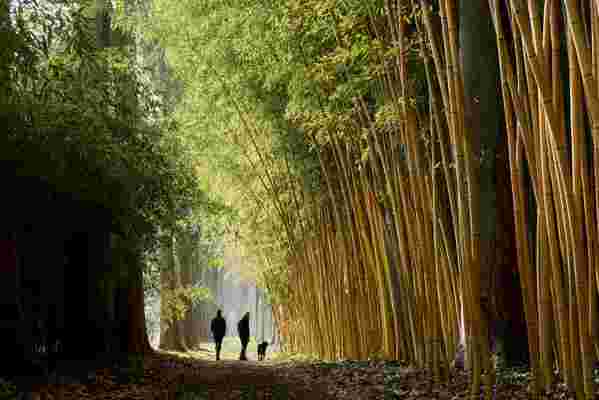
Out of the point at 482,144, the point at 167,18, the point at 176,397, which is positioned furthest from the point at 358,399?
the point at 167,18

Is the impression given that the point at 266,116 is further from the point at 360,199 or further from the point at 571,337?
the point at 571,337

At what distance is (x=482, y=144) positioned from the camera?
468cm

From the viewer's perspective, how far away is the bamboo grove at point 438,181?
2.85 metres

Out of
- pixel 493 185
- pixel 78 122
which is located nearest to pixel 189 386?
pixel 78 122

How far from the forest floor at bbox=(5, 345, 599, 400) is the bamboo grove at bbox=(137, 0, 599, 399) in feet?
0.78

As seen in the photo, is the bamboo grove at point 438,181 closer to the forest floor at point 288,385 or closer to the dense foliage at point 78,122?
the forest floor at point 288,385

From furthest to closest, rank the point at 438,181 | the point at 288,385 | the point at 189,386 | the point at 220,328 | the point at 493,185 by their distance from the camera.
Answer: the point at 220,328, the point at 288,385, the point at 189,386, the point at 438,181, the point at 493,185

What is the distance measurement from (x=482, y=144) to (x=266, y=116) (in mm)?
3604

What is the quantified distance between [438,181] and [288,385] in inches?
81.7

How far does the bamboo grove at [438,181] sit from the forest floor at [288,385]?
9.3 inches

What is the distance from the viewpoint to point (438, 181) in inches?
217

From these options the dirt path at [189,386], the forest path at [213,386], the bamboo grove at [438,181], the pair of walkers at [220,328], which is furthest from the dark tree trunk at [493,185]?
the pair of walkers at [220,328]

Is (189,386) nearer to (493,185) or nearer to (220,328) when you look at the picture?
(493,185)

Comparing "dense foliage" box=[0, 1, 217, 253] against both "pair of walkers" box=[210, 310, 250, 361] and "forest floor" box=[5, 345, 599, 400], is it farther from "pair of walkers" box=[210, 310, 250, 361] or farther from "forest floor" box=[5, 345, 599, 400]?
"pair of walkers" box=[210, 310, 250, 361]
